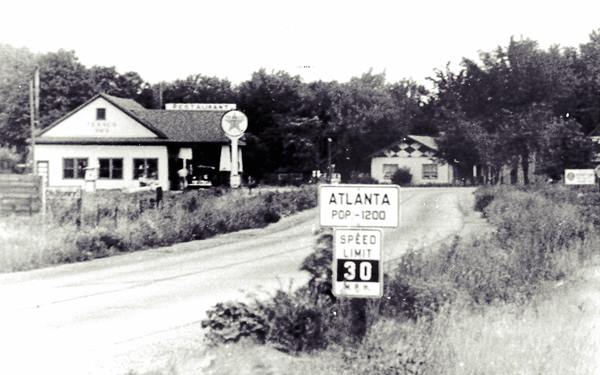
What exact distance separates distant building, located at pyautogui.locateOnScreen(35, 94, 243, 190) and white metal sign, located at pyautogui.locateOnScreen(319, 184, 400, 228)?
44.3 m

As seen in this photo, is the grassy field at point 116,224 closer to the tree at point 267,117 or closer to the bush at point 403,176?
the tree at point 267,117

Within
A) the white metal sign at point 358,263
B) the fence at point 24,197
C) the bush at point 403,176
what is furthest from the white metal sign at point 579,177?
the bush at point 403,176

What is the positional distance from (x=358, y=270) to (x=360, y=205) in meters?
0.59

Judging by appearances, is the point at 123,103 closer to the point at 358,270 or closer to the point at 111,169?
the point at 111,169

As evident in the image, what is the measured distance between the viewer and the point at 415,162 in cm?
7544

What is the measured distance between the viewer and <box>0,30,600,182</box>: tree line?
51.7 m

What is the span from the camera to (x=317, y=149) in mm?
58156

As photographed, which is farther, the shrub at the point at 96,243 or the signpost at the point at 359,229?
the shrub at the point at 96,243

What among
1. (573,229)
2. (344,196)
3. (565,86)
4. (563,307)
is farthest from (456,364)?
(565,86)

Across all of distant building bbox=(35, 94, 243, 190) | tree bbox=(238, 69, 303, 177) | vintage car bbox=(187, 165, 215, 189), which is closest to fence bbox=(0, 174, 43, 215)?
vintage car bbox=(187, 165, 215, 189)

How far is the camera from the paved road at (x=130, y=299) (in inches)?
332

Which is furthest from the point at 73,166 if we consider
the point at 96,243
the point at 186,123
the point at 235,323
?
the point at 235,323

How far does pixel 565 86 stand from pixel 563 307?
67.6 m

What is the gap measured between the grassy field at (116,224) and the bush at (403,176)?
4236cm
